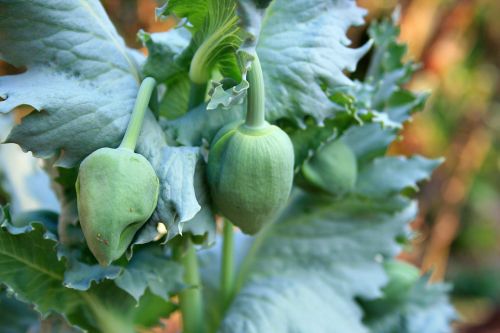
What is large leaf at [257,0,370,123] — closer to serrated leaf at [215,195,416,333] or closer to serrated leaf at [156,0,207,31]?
serrated leaf at [156,0,207,31]

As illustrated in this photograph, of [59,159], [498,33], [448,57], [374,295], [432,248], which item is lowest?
[432,248]

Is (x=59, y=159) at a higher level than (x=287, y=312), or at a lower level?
higher

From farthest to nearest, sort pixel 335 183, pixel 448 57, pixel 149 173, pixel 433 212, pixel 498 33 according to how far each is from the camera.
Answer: pixel 498 33 → pixel 433 212 → pixel 448 57 → pixel 335 183 → pixel 149 173

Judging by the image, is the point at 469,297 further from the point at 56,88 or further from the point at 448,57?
the point at 56,88

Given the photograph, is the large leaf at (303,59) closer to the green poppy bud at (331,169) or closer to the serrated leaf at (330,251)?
the green poppy bud at (331,169)

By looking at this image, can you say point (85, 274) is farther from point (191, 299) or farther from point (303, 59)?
point (303, 59)

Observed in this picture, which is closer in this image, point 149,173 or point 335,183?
point 149,173

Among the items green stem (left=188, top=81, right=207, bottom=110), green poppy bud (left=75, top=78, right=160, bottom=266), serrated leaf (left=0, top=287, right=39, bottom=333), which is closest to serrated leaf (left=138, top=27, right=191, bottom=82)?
green stem (left=188, top=81, right=207, bottom=110)

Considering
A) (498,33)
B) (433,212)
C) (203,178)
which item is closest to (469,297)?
(433,212)
